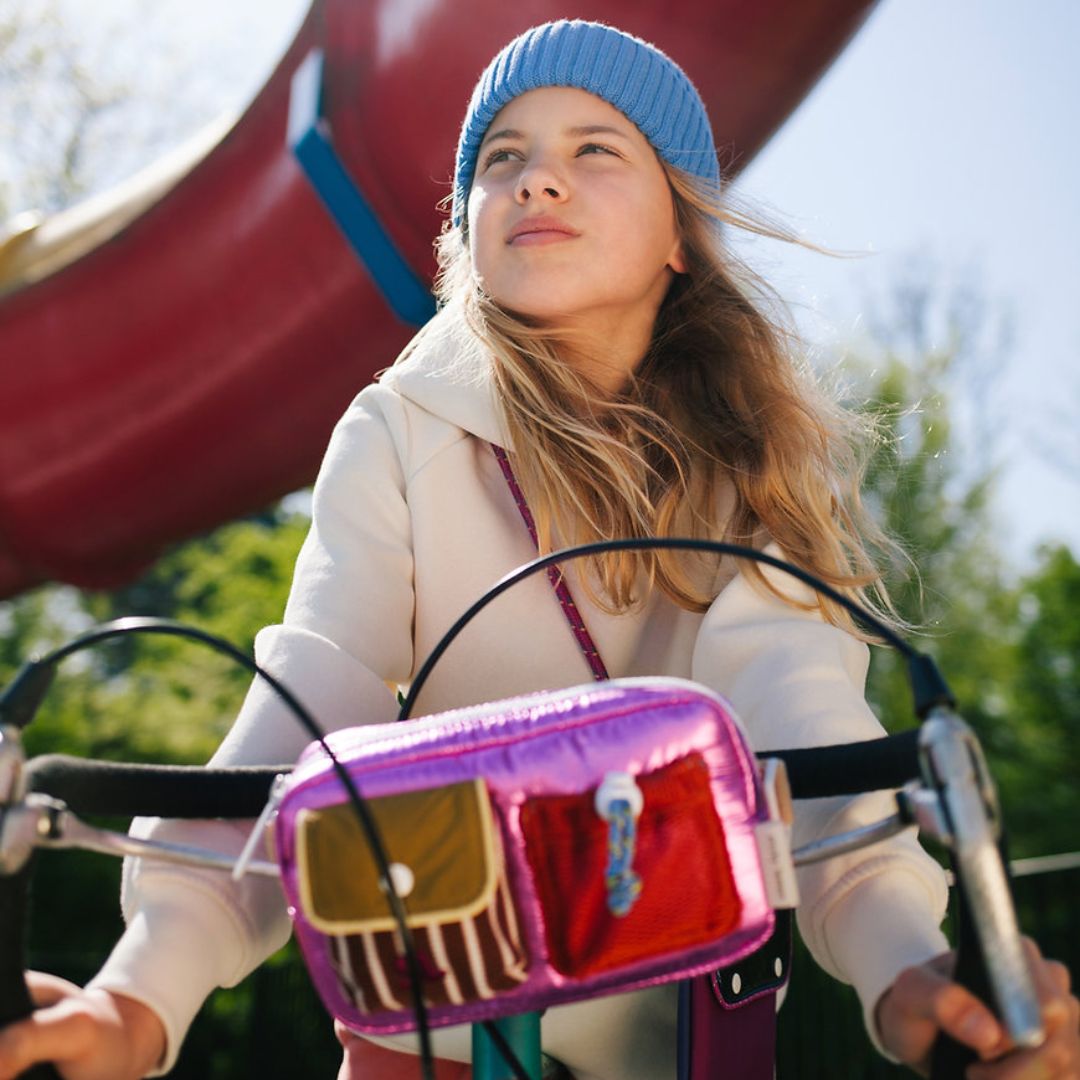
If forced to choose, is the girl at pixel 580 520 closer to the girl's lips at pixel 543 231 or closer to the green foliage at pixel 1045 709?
the girl's lips at pixel 543 231

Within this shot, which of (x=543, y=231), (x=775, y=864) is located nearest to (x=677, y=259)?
(x=543, y=231)

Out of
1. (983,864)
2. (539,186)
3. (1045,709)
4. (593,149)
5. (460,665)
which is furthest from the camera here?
(1045,709)

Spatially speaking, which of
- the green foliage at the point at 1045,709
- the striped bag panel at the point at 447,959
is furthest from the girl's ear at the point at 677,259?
the green foliage at the point at 1045,709

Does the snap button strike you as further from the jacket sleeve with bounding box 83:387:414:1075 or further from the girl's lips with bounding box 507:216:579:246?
the girl's lips with bounding box 507:216:579:246

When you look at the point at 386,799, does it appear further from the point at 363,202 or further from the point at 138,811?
the point at 363,202

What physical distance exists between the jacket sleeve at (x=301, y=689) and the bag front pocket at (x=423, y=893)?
0.61 feet

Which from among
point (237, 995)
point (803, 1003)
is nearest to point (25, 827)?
point (803, 1003)

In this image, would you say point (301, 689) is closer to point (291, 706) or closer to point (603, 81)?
point (291, 706)

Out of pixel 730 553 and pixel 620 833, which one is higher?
pixel 730 553

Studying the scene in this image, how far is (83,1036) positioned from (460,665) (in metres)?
0.59

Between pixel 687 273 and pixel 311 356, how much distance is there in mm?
1421

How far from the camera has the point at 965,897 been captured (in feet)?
2.37

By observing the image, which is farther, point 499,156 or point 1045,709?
point 1045,709

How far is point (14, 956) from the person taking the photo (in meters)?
0.76
